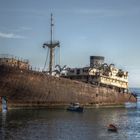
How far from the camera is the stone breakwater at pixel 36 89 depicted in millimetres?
62125

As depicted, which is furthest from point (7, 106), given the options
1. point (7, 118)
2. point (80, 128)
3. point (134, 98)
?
point (134, 98)

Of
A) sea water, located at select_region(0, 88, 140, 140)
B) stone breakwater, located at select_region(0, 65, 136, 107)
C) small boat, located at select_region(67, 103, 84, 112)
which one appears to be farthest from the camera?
small boat, located at select_region(67, 103, 84, 112)

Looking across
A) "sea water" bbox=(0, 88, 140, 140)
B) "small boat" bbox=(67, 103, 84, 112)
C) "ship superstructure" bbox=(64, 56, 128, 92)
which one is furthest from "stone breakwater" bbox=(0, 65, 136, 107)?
"ship superstructure" bbox=(64, 56, 128, 92)

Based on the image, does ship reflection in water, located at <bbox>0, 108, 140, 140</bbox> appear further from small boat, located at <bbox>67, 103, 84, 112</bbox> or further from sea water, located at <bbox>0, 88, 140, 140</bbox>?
small boat, located at <bbox>67, 103, 84, 112</bbox>

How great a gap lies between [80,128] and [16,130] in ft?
24.0

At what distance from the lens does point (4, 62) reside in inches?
2525

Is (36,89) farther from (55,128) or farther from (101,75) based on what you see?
(101,75)

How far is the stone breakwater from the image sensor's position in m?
62.1

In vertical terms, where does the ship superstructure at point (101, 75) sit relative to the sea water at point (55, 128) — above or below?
above

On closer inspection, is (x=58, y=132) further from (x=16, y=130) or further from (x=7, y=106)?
(x=7, y=106)

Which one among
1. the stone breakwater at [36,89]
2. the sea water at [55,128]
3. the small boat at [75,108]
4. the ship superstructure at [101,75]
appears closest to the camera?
the sea water at [55,128]

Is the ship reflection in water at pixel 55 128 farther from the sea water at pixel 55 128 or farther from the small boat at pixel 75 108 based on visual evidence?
the small boat at pixel 75 108

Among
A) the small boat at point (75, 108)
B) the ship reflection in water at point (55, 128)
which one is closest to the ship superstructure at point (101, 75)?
the small boat at point (75, 108)

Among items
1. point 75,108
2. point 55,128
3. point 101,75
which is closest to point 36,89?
point 75,108
